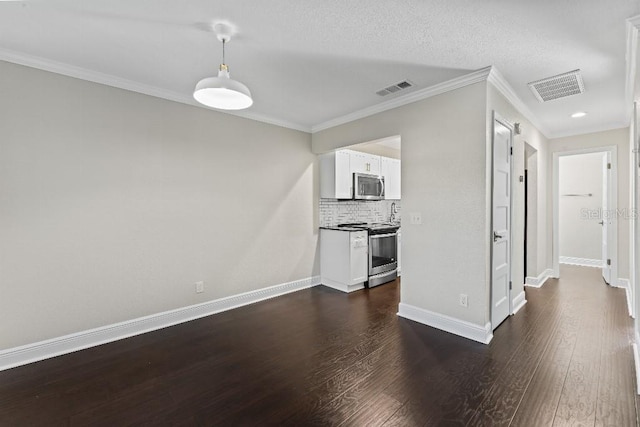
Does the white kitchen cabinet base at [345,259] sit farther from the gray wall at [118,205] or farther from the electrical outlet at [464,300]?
the electrical outlet at [464,300]

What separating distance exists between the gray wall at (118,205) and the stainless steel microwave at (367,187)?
1.38 m

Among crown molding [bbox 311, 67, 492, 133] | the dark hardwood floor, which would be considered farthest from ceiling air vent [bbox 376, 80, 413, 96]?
the dark hardwood floor

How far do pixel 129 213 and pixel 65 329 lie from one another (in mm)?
1160

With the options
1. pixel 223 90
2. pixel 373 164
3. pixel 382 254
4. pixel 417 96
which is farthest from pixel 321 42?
pixel 382 254

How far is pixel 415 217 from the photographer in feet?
10.9

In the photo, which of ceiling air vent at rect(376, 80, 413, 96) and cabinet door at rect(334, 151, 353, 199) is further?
cabinet door at rect(334, 151, 353, 199)

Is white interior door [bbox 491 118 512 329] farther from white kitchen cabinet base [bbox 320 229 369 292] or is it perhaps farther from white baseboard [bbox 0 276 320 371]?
white baseboard [bbox 0 276 320 371]

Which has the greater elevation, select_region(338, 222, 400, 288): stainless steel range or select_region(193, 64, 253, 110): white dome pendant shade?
select_region(193, 64, 253, 110): white dome pendant shade

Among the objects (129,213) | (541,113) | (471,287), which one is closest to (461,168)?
(471,287)

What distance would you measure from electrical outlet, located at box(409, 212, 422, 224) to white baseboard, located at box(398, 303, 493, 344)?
0.97m

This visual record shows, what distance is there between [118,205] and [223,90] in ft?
5.78

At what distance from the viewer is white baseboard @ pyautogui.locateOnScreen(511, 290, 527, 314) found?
3.59 m

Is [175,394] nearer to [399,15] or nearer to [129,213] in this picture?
[129,213]

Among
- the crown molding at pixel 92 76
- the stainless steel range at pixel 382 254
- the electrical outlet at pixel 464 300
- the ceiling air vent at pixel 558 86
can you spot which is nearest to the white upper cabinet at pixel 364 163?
the stainless steel range at pixel 382 254
